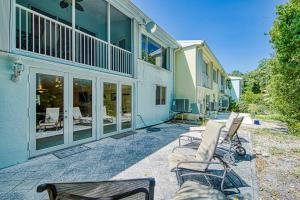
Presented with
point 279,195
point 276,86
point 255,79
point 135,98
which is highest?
point 255,79

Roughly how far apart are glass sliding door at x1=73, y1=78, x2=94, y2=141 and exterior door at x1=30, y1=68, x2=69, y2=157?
1.48 feet

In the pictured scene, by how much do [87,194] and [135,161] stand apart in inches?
155

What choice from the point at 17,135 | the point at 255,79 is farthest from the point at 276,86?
the point at 255,79

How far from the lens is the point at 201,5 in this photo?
14438mm

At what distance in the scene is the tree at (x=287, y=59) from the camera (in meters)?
9.67

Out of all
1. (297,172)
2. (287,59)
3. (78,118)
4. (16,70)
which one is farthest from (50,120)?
(287,59)

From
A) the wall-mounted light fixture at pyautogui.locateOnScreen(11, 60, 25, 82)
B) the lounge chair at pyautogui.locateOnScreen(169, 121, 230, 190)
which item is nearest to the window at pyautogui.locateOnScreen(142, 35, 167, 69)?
the wall-mounted light fixture at pyautogui.locateOnScreen(11, 60, 25, 82)

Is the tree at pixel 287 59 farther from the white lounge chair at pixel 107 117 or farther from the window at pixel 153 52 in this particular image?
the white lounge chair at pixel 107 117

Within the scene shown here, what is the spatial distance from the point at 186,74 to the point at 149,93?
191 inches

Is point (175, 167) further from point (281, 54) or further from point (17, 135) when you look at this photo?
point (281, 54)

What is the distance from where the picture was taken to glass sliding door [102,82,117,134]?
8.27 metres

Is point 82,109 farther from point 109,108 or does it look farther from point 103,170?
point 103,170

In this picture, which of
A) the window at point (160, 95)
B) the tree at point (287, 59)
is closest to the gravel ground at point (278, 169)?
the tree at point (287, 59)

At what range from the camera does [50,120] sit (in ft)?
19.7
